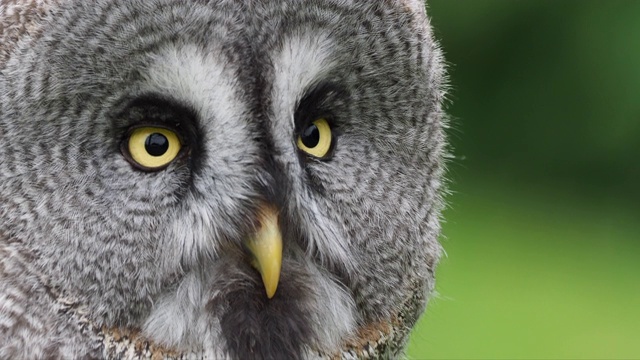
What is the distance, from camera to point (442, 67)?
1710 millimetres

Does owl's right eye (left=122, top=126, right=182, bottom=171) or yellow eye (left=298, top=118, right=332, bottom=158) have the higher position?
yellow eye (left=298, top=118, right=332, bottom=158)

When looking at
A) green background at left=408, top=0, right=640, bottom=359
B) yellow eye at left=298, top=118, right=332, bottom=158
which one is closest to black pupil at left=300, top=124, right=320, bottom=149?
yellow eye at left=298, top=118, right=332, bottom=158

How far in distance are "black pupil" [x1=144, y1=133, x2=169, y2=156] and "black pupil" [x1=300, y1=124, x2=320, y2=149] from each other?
18cm

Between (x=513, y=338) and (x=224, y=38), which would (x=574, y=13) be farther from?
(x=224, y=38)

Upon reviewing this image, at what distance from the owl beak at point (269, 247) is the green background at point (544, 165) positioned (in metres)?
3.17

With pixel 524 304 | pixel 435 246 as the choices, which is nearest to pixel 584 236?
pixel 524 304

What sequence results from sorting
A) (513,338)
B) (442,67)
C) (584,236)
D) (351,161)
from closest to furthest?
(351,161), (442,67), (513,338), (584,236)

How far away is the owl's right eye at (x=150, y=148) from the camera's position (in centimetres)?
137

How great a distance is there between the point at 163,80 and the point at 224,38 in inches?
3.6

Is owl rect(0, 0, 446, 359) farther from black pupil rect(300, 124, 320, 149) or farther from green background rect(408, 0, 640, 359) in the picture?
green background rect(408, 0, 640, 359)

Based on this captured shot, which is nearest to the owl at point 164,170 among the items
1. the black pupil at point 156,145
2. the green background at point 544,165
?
the black pupil at point 156,145

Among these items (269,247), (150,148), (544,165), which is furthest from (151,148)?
(544,165)

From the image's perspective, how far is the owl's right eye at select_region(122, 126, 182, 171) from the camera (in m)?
1.37

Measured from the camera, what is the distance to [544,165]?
5.43m
